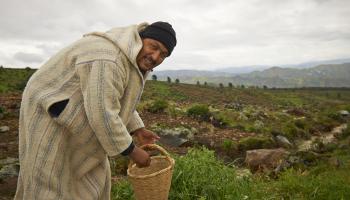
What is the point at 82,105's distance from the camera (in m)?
3.27

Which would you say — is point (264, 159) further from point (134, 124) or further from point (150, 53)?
point (150, 53)

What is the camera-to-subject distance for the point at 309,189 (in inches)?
230

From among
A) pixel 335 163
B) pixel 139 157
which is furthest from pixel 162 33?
pixel 335 163

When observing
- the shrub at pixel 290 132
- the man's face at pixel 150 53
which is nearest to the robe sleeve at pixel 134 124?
the man's face at pixel 150 53

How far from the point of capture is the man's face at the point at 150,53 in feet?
11.1

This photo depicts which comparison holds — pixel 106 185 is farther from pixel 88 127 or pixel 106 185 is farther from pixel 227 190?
pixel 227 190

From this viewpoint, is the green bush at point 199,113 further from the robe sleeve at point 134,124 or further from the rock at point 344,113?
the robe sleeve at point 134,124

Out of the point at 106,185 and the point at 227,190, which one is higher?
the point at 106,185

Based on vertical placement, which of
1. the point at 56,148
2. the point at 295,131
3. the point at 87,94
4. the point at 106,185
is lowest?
the point at 295,131

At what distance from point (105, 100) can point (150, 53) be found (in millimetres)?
604

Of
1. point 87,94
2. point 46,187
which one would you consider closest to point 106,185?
point 46,187

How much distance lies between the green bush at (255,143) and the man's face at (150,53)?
27.3 feet

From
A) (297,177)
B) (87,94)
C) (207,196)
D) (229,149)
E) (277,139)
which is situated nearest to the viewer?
(87,94)

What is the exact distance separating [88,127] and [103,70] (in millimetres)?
544
